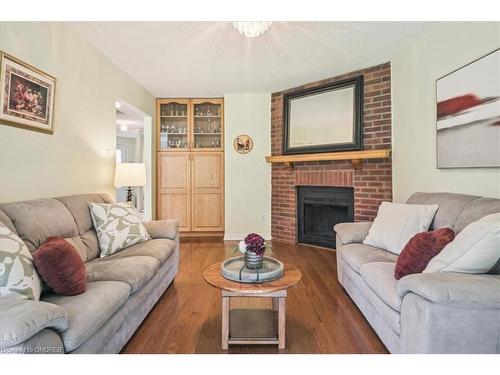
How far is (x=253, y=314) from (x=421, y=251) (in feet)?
3.89

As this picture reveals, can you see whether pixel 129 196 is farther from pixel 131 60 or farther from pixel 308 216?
pixel 308 216

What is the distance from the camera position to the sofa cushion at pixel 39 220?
5.38 ft

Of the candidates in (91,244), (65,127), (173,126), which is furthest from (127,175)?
(173,126)

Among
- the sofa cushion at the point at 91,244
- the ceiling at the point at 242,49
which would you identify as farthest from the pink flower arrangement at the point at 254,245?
the ceiling at the point at 242,49

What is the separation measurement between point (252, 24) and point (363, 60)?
1.76m

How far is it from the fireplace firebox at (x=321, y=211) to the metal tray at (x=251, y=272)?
88.7 inches

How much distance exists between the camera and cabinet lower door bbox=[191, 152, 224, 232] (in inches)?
189

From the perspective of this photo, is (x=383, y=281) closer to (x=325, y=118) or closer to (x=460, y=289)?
(x=460, y=289)

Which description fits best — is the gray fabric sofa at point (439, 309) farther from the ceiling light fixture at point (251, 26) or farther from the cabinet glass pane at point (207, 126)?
the cabinet glass pane at point (207, 126)

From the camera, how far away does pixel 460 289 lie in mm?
1197

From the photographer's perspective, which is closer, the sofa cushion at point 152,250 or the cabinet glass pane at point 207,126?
the sofa cushion at point 152,250

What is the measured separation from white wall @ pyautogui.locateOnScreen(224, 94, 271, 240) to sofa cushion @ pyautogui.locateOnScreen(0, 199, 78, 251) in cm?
271

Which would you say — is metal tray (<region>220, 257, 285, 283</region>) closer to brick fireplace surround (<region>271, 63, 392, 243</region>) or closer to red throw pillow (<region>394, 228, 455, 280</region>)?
red throw pillow (<region>394, 228, 455, 280</region>)
